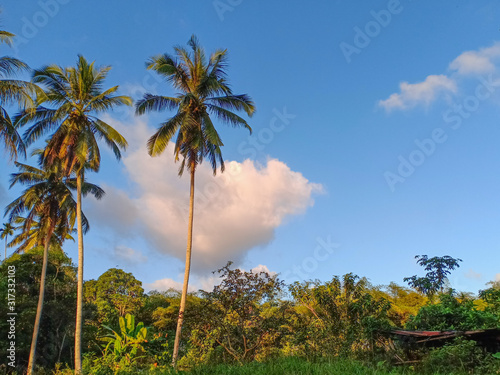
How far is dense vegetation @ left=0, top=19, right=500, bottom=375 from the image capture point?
40.2 ft

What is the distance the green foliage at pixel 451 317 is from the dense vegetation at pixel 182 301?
4 cm

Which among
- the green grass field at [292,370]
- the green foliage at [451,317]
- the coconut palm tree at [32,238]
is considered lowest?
the green grass field at [292,370]

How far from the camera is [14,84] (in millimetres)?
15227

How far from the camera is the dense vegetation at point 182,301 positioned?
40.2ft

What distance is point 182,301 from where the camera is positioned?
16844 millimetres

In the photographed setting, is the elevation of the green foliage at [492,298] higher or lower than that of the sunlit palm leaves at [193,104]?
lower

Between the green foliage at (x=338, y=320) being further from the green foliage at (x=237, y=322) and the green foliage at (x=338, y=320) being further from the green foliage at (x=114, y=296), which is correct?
the green foliage at (x=114, y=296)

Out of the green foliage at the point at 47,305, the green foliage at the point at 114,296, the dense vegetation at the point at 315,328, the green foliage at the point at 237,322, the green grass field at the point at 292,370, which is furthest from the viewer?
the green foliage at the point at 114,296

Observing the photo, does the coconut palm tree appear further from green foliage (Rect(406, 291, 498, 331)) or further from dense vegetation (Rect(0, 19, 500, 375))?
green foliage (Rect(406, 291, 498, 331))

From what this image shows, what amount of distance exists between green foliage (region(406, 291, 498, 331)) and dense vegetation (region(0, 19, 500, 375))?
0.04 metres

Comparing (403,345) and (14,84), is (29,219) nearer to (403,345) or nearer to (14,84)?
(14,84)

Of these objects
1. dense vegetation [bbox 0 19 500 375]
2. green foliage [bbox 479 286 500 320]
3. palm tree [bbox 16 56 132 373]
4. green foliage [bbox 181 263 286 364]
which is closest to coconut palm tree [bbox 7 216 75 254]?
dense vegetation [bbox 0 19 500 375]

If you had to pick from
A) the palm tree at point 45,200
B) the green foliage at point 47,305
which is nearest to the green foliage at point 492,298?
the palm tree at point 45,200

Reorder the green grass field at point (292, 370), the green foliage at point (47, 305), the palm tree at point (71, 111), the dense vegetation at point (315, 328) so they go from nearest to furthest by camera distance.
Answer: the green grass field at point (292, 370) → the dense vegetation at point (315, 328) → the palm tree at point (71, 111) → the green foliage at point (47, 305)
